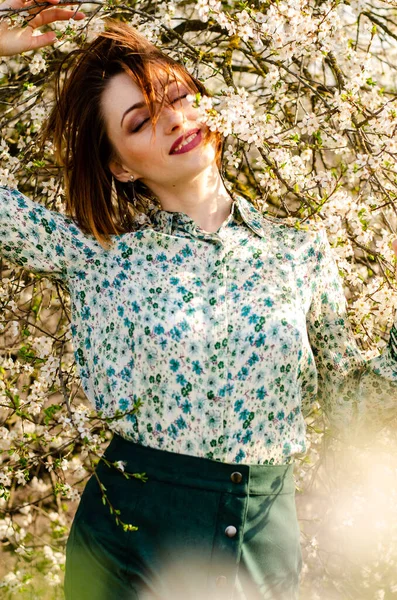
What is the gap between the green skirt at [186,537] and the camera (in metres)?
1.62

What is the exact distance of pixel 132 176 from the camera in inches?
76.0

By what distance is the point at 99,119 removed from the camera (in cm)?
189

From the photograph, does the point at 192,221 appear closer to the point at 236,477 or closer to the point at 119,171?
the point at 119,171

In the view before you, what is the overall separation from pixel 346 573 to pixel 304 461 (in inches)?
28.6

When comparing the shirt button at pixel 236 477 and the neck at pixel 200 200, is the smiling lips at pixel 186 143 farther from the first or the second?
the shirt button at pixel 236 477

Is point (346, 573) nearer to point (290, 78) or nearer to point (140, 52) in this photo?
point (290, 78)

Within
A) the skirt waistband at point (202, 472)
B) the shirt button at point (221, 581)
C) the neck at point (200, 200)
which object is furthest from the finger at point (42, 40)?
the shirt button at point (221, 581)

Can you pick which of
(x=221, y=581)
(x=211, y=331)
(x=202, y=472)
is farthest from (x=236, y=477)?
(x=211, y=331)

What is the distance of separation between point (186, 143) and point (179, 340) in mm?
446

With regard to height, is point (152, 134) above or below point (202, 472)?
above

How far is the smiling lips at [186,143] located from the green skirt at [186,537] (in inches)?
26.3

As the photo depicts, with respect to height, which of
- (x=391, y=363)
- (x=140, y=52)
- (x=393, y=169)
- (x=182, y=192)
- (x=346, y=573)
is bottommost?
(x=346, y=573)

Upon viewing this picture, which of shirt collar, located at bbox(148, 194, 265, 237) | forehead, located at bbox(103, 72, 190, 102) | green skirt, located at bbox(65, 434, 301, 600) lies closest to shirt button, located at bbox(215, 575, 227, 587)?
green skirt, located at bbox(65, 434, 301, 600)

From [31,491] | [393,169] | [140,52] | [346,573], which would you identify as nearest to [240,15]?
[140,52]
